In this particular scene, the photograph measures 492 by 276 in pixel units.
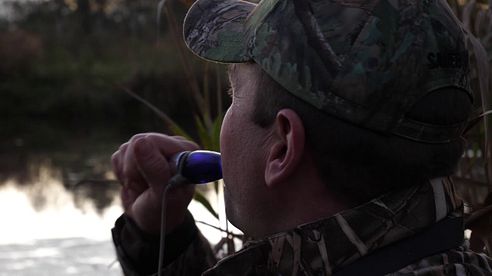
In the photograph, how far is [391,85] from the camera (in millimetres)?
1367

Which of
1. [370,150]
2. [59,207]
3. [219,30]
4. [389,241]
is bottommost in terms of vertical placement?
[389,241]

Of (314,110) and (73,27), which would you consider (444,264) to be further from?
(73,27)

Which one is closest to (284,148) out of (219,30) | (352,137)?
(352,137)

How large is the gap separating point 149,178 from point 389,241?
1.85 feet

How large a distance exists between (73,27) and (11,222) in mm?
13657

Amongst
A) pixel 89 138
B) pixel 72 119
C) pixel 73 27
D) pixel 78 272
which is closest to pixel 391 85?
pixel 78 272

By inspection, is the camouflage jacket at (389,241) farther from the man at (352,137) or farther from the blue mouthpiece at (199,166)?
the blue mouthpiece at (199,166)

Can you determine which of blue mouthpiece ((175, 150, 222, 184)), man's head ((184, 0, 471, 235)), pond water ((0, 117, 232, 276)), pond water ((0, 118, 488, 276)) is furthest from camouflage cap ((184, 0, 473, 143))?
pond water ((0, 117, 232, 276))

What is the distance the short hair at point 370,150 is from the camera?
1.38 metres

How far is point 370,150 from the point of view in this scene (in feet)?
4.53

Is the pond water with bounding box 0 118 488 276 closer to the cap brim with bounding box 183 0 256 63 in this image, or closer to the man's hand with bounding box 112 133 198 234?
the man's hand with bounding box 112 133 198 234

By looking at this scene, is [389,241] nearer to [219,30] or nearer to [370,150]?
[370,150]

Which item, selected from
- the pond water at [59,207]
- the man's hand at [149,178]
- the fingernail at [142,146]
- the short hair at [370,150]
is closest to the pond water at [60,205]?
the pond water at [59,207]

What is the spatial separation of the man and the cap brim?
0.02 meters
